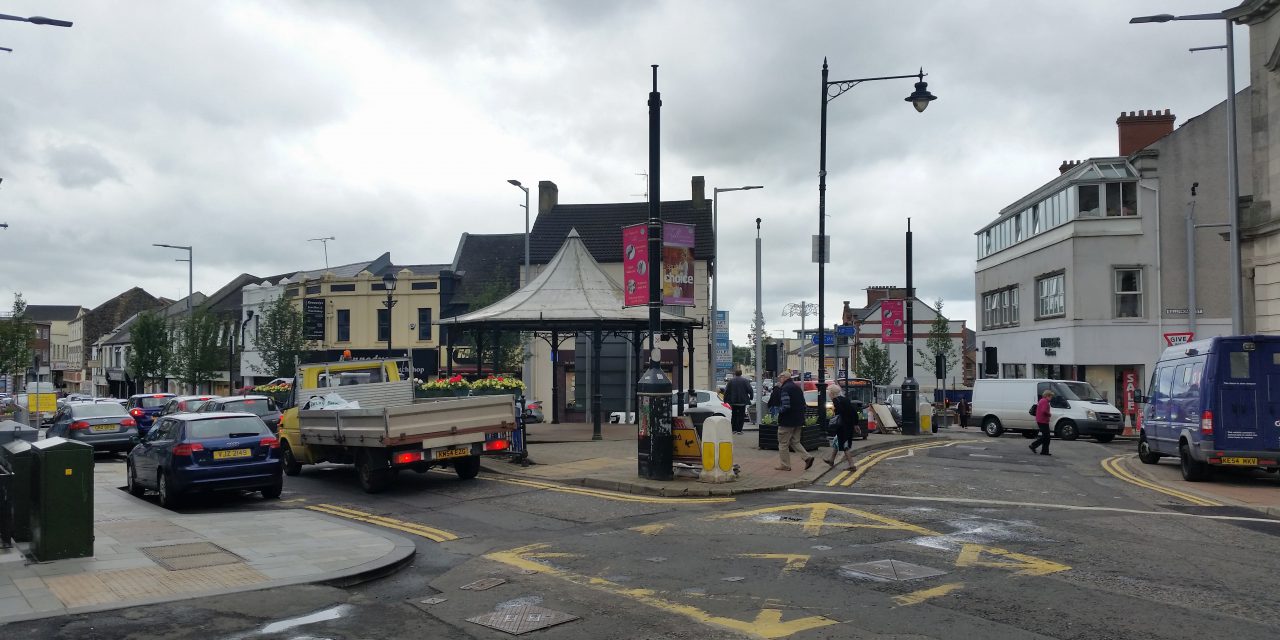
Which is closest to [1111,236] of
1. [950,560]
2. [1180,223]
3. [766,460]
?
[1180,223]

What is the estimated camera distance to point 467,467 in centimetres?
1611

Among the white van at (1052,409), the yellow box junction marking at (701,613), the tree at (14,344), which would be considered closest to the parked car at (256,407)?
the yellow box junction marking at (701,613)

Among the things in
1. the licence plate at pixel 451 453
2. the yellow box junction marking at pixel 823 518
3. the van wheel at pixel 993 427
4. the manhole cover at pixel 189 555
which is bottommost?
the van wheel at pixel 993 427

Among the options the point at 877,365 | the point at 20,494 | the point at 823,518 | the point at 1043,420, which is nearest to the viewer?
the point at 20,494

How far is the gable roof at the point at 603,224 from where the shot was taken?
1855 inches

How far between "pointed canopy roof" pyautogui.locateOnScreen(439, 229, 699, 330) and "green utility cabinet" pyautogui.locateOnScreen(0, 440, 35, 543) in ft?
39.8

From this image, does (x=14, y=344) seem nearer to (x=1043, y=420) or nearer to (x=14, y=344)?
(x=14, y=344)

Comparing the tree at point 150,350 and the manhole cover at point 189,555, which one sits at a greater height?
the tree at point 150,350

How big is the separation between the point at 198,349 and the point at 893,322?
42.0 metres

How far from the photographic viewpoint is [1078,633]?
21.1 feet

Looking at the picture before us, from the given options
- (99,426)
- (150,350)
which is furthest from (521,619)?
(150,350)

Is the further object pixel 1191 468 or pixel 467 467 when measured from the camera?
pixel 1191 468

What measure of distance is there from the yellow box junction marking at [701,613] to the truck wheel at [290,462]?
34.4 ft

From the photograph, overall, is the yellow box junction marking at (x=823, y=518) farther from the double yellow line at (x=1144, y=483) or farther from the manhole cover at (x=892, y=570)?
the double yellow line at (x=1144, y=483)
